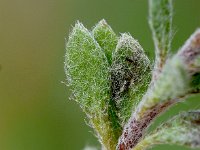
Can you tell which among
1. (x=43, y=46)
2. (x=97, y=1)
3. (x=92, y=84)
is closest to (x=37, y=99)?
(x=43, y=46)

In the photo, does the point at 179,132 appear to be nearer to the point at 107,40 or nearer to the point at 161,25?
the point at 161,25

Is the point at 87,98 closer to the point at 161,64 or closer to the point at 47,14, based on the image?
the point at 161,64

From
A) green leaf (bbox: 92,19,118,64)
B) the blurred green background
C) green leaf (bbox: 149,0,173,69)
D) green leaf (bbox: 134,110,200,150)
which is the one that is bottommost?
green leaf (bbox: 134,110,200,150)

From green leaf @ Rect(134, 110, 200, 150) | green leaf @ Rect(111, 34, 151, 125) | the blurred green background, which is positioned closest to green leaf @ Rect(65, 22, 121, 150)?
green leaf @ Rect(111, 34, 151, 125)

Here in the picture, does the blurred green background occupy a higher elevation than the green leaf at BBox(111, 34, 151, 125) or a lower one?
higher

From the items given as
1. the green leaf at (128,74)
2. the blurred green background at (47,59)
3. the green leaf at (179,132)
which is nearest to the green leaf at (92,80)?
the green leaf at (128,74)

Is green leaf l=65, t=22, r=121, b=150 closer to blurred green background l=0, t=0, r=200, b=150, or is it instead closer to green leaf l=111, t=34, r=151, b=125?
green leaf l=111, t=34, r=151, b=125

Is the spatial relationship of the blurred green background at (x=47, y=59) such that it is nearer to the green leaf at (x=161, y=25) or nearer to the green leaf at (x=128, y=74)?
the green leaf at (x=128, y=74)
